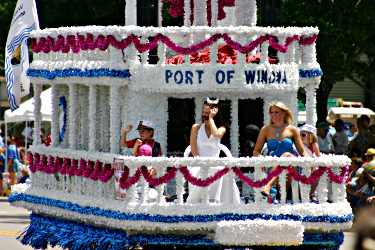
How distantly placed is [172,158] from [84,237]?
83.8 inches

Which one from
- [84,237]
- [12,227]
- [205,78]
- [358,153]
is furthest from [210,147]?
[358,153]

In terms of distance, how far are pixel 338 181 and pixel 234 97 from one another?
5.69 feet

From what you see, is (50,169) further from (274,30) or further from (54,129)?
(274,30)

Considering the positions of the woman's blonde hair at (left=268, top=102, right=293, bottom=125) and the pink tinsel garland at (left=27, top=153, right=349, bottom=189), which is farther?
the woman's blonde hair at (left=268, top=102, right=293, bottom=125)

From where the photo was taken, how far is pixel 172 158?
1402 centimetres

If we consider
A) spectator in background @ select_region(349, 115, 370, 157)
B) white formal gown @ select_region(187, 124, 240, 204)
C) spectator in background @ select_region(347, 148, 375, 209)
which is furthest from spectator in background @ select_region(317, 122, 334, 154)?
white formal gown @ select_region(187, 124, 240, 204)

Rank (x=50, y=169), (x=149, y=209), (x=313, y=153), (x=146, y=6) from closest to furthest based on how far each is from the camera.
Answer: (x=149, y=209) → (x=313, y=153) → (x=50, y=169) → (x=146, y=6)

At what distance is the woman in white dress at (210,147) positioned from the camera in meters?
14.3

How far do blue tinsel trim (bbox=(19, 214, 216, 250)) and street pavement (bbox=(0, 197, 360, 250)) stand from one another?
210 centimetres

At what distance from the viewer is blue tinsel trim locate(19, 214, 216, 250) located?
46.9 ft

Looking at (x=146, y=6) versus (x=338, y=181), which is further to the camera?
(x=146, y=6)

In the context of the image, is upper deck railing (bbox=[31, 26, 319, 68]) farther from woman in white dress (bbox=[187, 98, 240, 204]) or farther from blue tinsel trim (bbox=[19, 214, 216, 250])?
blue tinsel trim (bbox=[19, 214, 216, 250])

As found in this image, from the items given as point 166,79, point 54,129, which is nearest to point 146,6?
point 54,129

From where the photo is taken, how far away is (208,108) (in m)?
14.9
